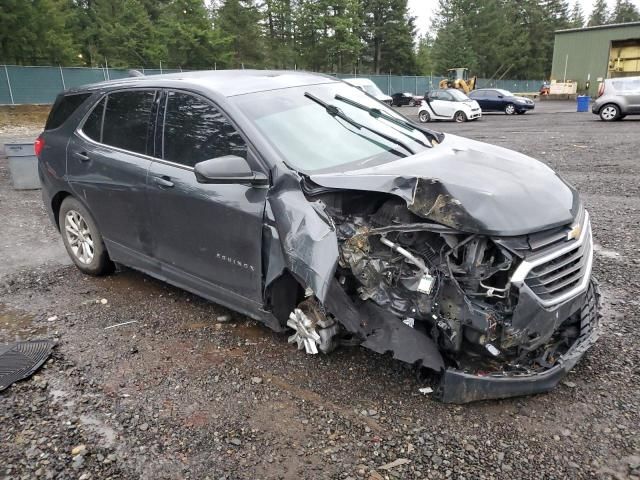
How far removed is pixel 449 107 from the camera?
21766mm

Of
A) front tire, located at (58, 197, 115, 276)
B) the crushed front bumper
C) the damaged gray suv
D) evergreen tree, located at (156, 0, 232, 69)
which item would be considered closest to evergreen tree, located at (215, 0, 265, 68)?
evergreen tree, located at (156, 0, 232, 69)

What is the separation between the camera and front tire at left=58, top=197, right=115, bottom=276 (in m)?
4.47

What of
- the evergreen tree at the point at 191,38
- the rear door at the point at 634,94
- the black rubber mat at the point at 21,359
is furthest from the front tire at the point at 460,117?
the evergreen tree at the point at 191,38

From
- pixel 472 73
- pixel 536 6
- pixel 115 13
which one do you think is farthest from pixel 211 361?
pixel 536 6

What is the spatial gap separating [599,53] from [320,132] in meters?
43.1

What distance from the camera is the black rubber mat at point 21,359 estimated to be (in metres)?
3.17

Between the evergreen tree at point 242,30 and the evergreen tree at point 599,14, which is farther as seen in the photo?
the evergreen tree at point 599,14

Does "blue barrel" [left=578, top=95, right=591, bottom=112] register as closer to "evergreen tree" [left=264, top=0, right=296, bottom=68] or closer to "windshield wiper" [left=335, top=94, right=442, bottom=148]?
"windshield wiper" [left=335, top=94, right=442, bottom=148]

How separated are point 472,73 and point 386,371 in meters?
68.5

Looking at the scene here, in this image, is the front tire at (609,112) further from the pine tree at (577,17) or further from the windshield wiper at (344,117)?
the pine tree at (577,17)

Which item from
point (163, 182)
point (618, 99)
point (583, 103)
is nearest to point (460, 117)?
point (618, 99)

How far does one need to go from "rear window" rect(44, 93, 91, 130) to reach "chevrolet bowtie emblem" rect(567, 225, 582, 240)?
13.5 ft

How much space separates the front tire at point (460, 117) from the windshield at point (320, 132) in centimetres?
1909

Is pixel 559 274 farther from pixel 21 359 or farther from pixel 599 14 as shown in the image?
pixel 599 14
